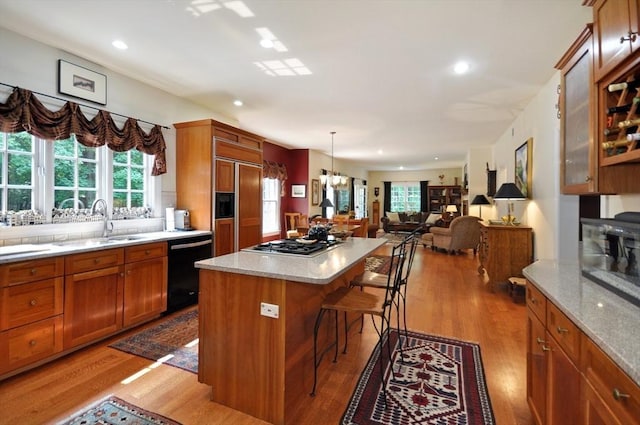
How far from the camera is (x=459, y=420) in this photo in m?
1.81

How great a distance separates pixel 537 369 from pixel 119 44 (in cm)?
399

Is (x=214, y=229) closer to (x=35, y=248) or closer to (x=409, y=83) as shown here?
(x=35, y=248)

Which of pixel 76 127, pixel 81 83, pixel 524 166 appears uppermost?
pixel 81 83

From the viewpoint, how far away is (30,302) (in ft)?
7.34

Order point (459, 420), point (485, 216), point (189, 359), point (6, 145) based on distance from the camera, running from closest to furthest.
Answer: point (459, 420) < point (189, 359) < point (6, 145) < point (485, 216)

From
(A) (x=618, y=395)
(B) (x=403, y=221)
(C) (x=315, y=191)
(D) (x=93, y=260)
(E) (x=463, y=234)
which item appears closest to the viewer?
(A) (x=618, y=395)

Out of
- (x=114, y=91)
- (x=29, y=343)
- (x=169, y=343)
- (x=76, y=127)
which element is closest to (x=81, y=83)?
(x=114, y=91)

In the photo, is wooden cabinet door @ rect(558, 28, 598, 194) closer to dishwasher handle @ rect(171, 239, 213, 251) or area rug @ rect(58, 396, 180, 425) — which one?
area rug @ rect(58, 396, 180, 425)

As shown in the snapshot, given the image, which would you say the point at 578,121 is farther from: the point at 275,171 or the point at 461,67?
the point at 275,171

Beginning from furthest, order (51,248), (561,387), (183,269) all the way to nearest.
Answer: (183,269), (51,248), (561,387)

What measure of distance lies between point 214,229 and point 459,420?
10.5 feet

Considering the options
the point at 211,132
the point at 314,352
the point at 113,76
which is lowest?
the point at 314,352

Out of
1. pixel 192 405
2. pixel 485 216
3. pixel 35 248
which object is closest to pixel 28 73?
pixel 35 248

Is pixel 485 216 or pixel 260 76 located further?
pixel 485 216
